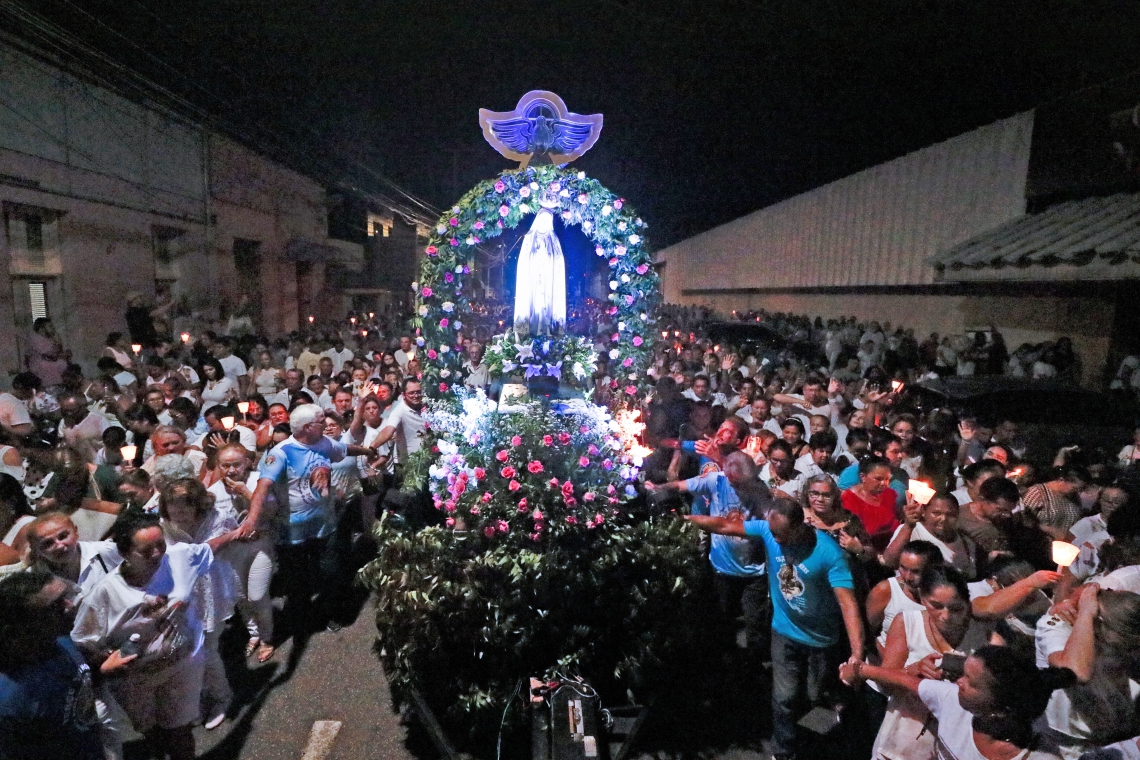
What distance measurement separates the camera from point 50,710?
2.70 metres

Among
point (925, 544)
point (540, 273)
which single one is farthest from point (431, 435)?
point (925, 544)

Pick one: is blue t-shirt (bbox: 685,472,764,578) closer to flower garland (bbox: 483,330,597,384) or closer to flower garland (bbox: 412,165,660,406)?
flower garland (bbox: 412,165,660,406)

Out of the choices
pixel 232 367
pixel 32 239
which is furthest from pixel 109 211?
pixel 232 367

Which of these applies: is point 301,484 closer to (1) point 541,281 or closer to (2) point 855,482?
(1) point 541,281

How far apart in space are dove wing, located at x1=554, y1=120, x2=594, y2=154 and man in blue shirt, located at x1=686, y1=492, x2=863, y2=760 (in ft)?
12.8

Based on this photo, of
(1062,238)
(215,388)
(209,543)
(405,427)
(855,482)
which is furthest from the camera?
(1062,238)

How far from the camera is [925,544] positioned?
11.4 feet

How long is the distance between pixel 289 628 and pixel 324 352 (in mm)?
7251

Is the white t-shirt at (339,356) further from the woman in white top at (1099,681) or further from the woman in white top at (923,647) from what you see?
the woman in white top at (1099,681)

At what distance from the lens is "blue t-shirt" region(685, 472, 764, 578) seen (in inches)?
194

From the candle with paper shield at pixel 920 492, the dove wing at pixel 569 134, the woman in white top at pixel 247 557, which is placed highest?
the dove wing at pixel 569 134

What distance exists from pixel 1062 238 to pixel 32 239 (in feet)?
55.8

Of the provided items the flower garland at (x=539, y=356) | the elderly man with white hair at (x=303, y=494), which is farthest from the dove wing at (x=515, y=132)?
the elderly man with white hair at (x=303, y=494)

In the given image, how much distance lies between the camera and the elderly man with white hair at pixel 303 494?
5324mm
